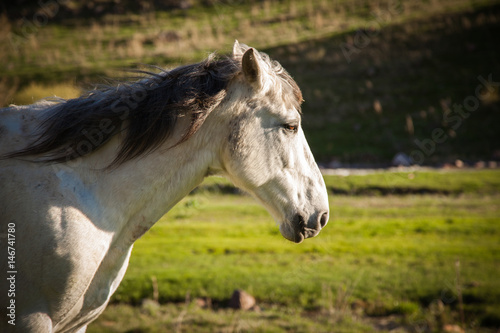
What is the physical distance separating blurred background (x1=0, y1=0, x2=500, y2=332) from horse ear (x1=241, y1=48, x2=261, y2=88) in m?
0.46

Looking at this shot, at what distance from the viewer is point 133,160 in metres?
2.53

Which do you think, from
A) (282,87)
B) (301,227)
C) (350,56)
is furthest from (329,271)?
(350,56)

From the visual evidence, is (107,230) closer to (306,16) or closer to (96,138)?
(96,138)

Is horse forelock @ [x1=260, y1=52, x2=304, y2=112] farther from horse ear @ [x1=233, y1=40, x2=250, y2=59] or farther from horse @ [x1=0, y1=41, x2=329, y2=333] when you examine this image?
horse ear @ [x1=233, y1=40, x2=250, y2=59]

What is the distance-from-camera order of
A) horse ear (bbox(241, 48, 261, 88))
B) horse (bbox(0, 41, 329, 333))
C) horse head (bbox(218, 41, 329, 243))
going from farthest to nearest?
1. horse head (bbox(218, 41, 329, 243))
2. horse ear (bbox(241, 48, 261, 88))
3. horse (bbox(0, 41, 329, 333))

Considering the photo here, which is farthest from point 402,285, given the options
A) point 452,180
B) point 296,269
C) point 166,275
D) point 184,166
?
point 452,180

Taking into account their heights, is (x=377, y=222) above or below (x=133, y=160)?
below

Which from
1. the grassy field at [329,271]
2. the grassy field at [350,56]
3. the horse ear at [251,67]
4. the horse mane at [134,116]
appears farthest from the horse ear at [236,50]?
the grassy field at [350,56]

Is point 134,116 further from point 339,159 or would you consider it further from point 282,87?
point 339,159

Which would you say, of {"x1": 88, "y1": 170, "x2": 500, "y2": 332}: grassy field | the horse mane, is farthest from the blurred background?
the horse mane

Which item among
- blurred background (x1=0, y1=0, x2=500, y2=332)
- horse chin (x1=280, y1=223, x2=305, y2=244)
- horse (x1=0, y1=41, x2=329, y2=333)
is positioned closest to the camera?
horse (x1=0, y1=41, x2=329, y2=333)

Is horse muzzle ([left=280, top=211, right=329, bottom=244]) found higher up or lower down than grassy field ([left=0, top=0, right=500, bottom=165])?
lower down

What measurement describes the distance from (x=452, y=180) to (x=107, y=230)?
20.0 metres

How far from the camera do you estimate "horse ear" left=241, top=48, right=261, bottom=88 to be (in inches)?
95.2
